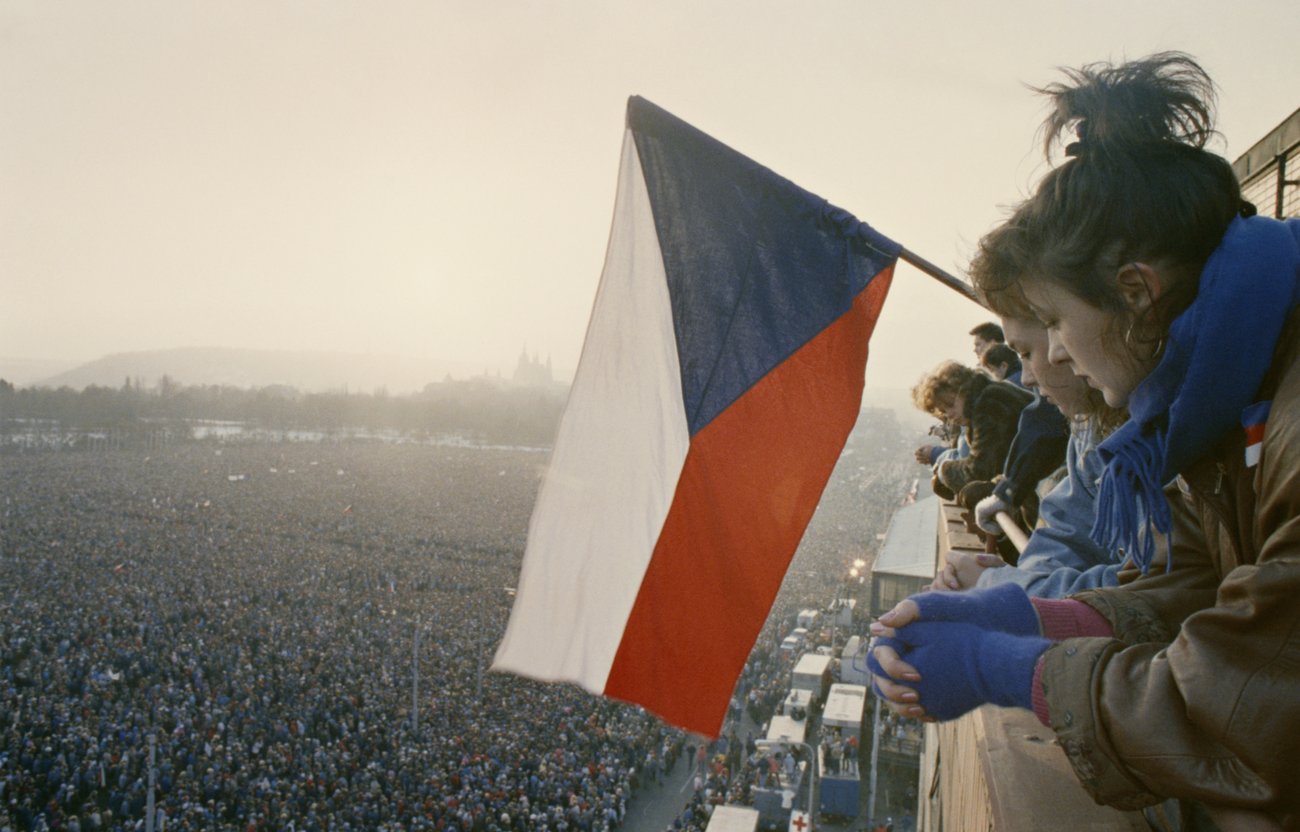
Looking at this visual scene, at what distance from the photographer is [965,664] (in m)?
1.23

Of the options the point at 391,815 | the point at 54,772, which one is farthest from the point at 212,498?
the point at 391,815

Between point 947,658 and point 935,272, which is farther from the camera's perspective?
point 935,272

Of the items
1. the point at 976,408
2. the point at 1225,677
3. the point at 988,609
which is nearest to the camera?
the point at 1225,677

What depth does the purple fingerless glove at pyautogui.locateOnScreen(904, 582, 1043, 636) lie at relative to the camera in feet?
4.33

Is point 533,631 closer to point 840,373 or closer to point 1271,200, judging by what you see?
point 840,373

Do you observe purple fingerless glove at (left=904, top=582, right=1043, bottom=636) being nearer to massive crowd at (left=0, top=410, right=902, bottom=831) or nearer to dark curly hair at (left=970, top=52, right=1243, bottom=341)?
dark curly hair at (left=970, top=52, right=1243, bottom=341)

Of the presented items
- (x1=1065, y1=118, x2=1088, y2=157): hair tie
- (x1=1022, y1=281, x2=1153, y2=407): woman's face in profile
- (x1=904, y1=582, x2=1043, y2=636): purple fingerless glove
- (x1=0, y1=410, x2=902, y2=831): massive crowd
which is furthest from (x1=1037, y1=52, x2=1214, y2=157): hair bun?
(x1=0, y1=410, x2=902, y2=831): massive crowd

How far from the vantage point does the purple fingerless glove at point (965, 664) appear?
1.18m

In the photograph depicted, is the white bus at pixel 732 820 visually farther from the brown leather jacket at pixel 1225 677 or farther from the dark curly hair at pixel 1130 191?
the dark curly hair at pixel 1130 191

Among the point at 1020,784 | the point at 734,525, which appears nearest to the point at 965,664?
the point at 1020,784

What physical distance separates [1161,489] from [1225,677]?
46 cm

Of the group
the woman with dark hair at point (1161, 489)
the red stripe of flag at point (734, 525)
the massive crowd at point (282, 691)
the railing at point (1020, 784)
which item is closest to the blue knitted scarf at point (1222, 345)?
the woman with dark hair at point (1161, 489)

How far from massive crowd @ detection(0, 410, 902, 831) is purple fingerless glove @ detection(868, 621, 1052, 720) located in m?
10.9

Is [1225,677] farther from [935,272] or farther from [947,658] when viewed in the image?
[935,272]
